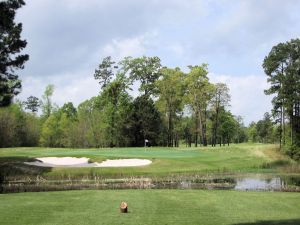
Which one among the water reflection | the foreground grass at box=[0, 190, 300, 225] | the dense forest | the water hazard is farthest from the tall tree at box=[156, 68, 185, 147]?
the foreground grass at box=[0, 190, 300, 225]

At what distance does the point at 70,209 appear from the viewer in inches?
647

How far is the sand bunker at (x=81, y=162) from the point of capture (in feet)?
136

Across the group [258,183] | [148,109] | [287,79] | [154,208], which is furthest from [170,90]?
[154,208]

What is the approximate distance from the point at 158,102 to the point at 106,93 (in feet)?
37.8

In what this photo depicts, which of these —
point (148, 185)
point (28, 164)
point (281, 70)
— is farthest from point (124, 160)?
point (281, 70)

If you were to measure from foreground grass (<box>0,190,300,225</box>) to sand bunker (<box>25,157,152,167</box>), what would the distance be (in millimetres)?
19908

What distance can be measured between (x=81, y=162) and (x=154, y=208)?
2701cm

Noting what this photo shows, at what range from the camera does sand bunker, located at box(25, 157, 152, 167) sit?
41.6m

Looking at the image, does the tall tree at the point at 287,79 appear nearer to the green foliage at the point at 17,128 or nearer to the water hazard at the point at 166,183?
the water hazard at the point at 166,183

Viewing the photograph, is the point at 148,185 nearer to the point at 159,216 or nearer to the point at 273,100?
the point at 159,216

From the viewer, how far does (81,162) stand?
42.9 meters

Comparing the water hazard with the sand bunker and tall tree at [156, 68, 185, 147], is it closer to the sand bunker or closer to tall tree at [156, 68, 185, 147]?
the sand bunker

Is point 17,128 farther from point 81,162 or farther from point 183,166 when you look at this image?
point 183,166

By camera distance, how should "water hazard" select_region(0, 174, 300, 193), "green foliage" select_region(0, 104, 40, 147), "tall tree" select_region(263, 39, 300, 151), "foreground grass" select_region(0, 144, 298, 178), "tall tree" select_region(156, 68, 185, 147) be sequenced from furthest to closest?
1. "tall tree" select_region(156, 68, 185, 147)
2. "green foliage" select_region(0, 104, 40, 147)
3. "tall tree" select_region(263, 39, 300, 151)
4. "foreground grass" select_region(0, 144, 298, 178)
5. "water hazard" select_region(0, 174, 300, 193)
